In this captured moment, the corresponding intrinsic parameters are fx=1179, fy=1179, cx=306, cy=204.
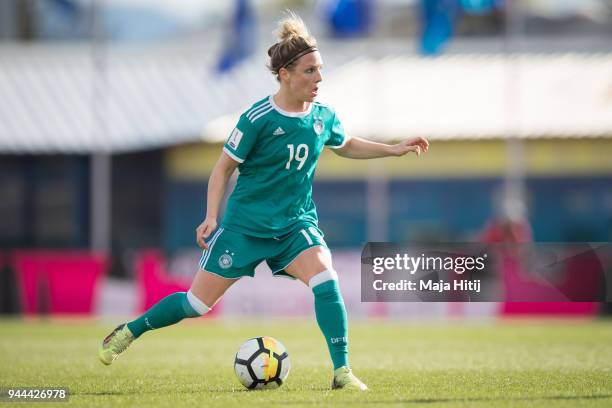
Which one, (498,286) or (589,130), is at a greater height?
(589,130)

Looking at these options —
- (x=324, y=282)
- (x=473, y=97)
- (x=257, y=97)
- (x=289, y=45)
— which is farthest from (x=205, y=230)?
(x=473, y=97)

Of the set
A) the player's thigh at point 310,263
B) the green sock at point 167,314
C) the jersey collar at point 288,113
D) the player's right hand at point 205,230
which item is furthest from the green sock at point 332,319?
the jersey collar at point 288,113

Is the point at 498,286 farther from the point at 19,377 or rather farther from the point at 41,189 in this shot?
the point at 41,189

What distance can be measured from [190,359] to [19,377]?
241cm

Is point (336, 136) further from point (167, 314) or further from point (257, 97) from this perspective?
point (257, 97)

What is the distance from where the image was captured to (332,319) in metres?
7.68

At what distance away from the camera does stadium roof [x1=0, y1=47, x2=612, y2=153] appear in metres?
26.2

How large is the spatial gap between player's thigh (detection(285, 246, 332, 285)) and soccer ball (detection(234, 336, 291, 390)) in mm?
544

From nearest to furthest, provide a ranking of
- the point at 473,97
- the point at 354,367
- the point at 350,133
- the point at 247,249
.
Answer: the point at 247,249 → the point at 354,367 → the point at 350,133 → the point at 473,97

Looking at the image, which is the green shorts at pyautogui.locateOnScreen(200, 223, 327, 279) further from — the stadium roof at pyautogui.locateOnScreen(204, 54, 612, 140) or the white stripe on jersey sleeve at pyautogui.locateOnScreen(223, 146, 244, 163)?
the stadium roof at pyautogui.locateOnScreen(204, 54, 612, 140)

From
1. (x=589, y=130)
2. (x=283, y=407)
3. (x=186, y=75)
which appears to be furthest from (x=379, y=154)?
(x=186, y=75)

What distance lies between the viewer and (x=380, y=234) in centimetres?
2538

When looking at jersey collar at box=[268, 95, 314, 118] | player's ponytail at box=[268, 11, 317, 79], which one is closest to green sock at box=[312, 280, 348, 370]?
jersey collar at box=[268, 95, 314, 118]

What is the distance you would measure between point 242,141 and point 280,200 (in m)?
0.48
